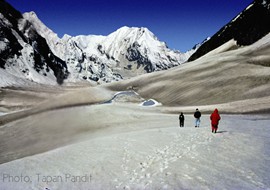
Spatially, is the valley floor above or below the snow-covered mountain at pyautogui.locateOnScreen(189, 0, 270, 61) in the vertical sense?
below

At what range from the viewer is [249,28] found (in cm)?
16250

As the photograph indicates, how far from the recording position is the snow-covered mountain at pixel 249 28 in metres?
148

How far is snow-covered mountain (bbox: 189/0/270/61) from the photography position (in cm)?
14850

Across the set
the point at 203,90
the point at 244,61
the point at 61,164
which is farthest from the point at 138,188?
the point at 244,61

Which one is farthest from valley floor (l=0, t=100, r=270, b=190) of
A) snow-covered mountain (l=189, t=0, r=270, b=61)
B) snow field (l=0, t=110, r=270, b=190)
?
snow-covered mountain (l=189, t=0, r=270, b=61)

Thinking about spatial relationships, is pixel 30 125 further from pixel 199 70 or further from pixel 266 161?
pixel 199 70

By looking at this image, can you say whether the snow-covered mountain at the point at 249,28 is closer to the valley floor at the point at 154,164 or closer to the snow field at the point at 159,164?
the valley floor at the point at 154,164

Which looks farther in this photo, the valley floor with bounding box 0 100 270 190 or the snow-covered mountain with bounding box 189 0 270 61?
the snow-covered mountain with bounding box 189 0 270 61

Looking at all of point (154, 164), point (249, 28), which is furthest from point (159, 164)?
point (249, 28)

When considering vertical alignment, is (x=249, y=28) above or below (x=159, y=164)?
above

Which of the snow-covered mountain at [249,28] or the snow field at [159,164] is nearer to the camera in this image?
the snow field at [159,164]

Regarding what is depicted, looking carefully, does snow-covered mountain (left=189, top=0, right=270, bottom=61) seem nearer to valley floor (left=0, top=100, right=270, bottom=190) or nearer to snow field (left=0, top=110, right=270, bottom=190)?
valley floor (left=0, top=100, right=270, bottom=190)

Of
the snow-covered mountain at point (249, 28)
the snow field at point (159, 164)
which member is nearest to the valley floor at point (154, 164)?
the snow field at point (159, 164)

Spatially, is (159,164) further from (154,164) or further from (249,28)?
(249,28)
